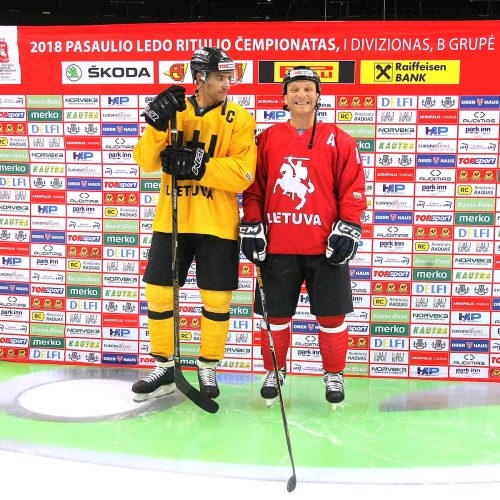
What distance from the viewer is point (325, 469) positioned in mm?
2283

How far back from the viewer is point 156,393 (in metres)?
2.95

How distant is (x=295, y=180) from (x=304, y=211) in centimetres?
15

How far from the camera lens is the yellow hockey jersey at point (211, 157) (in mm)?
2684

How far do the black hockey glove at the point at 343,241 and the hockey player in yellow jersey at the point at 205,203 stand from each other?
0.46 meters

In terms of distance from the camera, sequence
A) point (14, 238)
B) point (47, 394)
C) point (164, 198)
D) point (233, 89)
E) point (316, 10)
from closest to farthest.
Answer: point (164, 198)
point (47, 394)
point (233, 89)
point (14, 238)
point (316, 10)

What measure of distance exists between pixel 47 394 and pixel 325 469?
157 centimetres

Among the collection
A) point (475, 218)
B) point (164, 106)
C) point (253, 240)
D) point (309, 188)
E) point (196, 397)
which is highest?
point (164, 106)

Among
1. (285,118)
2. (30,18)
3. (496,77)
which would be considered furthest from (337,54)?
(30,18)

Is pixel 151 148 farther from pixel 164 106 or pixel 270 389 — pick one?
pixel 270 389

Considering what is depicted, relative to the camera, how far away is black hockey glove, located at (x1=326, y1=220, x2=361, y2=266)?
2625mm

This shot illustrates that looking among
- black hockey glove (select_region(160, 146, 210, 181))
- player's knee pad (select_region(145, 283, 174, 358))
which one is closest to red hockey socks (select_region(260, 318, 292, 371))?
player's knee pad (select_region(145, 283, 174, 358))

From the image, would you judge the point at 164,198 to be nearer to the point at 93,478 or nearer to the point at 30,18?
the point at 93,478

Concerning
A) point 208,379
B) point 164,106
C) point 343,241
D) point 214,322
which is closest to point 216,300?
point 214,322

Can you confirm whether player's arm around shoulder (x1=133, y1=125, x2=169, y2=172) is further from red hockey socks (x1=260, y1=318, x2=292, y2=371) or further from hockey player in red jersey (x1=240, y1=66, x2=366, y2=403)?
red hockey socks (x1=260, y1=318, x2=292, y2=371)
